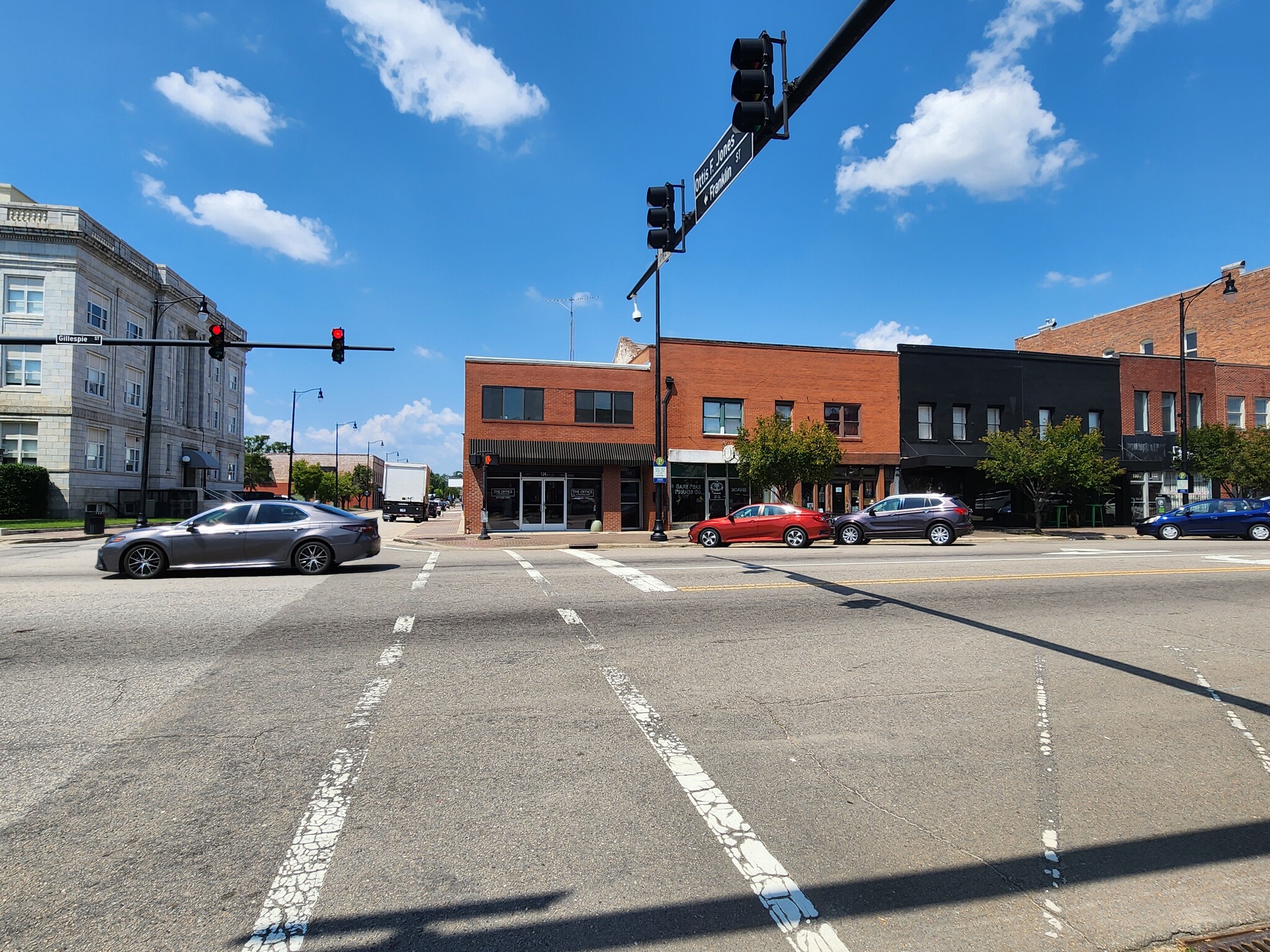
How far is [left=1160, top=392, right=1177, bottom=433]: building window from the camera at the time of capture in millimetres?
34844

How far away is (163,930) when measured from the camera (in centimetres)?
254

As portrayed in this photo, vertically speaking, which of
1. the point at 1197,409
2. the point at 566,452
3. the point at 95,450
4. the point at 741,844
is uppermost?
the point at 1197,409

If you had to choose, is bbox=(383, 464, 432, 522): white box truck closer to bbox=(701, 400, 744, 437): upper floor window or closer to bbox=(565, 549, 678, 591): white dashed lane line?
bbox=(701, 400, 744, 437): upper floor window

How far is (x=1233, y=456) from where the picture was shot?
101 feet

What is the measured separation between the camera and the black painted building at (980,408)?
3244cm

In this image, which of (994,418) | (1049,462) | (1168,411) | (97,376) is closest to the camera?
(1049,462)

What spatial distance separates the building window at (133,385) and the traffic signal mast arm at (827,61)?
160 feet

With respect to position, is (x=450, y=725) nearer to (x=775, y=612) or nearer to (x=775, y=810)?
(x=775, y=810)

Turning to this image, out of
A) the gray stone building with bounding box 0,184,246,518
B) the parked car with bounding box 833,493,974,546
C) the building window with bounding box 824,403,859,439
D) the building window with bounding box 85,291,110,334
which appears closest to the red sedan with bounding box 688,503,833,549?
the parked car with bounding box 833,493,974,546

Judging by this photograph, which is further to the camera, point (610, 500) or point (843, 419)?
point (843, 419)

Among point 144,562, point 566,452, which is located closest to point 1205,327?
point 566,452

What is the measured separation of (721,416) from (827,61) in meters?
24.9

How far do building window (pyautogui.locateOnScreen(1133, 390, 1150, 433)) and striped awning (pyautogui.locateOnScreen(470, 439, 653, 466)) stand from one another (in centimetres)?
2526

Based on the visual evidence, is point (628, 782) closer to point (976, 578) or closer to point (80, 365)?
point (976, 578)
